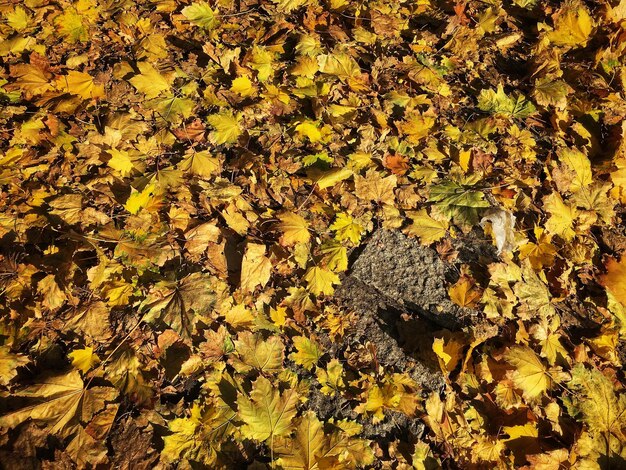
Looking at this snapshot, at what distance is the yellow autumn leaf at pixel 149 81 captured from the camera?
106 inches

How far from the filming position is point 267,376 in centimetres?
202

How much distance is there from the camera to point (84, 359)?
6.29 feet

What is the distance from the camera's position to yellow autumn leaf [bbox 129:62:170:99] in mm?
2693

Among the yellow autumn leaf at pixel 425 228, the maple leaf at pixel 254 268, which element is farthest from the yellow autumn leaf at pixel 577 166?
the maple leaf at pixel 254 268

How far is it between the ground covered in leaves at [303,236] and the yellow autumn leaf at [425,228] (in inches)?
0.5

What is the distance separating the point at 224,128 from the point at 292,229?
2.74ft

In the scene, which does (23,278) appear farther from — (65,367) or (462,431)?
(462,431)

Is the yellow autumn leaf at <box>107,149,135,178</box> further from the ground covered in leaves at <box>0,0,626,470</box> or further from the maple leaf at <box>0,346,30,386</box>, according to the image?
the maple leaf at <box>0,346,30,386</box>

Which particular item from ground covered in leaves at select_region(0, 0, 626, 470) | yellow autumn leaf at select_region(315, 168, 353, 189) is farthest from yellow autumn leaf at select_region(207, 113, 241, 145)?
yellow autumn leaf at select_region(315, 168, 353, 189)

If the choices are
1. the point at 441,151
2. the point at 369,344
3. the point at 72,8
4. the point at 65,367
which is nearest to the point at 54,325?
the point at 65,367

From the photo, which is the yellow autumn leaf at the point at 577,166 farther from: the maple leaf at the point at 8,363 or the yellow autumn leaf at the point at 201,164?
the maple leaf at the point at 8,363

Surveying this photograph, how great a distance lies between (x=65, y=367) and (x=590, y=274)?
2907 millimetres

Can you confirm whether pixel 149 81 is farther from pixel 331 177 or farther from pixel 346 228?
pixel 346 228

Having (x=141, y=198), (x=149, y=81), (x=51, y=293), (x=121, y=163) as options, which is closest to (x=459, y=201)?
(x=141, y=198)
